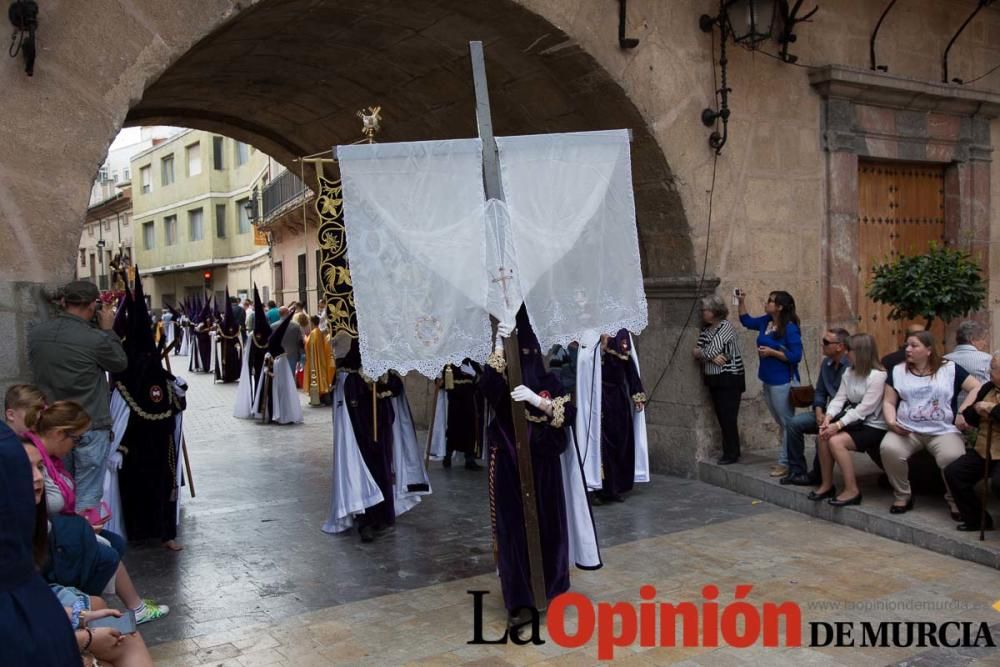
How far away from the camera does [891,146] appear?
886cm

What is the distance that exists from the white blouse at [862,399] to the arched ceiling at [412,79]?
1.99m

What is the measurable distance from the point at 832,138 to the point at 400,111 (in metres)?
4.26

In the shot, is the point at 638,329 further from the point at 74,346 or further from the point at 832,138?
the point at 832,138

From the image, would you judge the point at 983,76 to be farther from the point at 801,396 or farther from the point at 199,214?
the point at 199,214

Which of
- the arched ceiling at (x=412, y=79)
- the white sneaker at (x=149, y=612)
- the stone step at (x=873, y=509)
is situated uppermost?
the arched ceiling at (x=412, y=79)

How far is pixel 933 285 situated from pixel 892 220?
8.40ft

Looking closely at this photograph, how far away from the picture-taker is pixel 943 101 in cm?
908

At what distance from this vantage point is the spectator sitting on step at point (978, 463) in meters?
5.40

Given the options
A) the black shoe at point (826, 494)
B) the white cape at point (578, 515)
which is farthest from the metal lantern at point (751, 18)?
the white cape at point (578, 515)

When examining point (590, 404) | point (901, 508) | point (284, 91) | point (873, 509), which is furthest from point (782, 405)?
point (284, 91)

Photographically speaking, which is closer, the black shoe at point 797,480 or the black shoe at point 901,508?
the black shoe at point 901,508

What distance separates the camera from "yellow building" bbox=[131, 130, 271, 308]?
34.0 metres

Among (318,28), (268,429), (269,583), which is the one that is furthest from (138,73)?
(268,429)

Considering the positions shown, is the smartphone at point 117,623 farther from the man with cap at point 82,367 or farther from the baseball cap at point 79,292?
the baseball cap at point 79,292
